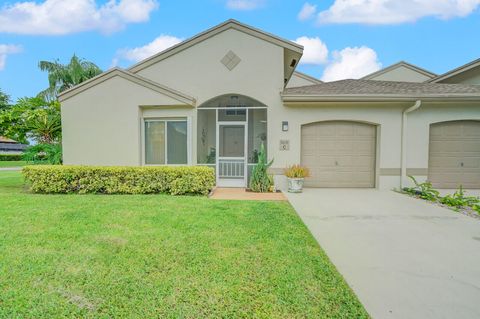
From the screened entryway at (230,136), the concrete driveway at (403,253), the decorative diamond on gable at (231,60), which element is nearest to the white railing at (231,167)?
the screened entryway at (230,136)

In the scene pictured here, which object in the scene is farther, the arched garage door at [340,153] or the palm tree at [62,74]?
the palm tree at [62,74]

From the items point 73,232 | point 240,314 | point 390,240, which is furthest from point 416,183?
point 73,232

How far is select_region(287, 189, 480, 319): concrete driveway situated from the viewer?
9.21 feet

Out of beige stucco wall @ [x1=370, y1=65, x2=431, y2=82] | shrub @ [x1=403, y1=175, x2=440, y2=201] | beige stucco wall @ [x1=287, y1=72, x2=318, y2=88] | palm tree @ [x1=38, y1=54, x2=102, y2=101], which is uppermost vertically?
palm tree @ [x1=38, y1=54, x2=102, y2=101]

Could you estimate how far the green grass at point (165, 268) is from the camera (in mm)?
2656

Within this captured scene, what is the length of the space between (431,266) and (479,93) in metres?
8.82

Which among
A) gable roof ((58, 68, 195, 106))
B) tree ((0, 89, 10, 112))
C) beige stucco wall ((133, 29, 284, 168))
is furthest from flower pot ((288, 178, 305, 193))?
tree ((0, 89, 10, 112))

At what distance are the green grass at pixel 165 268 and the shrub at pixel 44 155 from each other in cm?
524

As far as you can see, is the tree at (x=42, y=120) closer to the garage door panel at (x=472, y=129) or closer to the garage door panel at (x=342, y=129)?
the garage door panel at (x=342, y=129)

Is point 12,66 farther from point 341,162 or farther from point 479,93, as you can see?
point 479,93

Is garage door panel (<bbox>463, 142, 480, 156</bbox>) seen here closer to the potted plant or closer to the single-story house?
the single-story house

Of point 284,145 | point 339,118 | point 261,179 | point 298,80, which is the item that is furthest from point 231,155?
point 298,80

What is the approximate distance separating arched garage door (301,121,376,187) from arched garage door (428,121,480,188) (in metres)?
2.18

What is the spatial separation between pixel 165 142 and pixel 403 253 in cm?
836
